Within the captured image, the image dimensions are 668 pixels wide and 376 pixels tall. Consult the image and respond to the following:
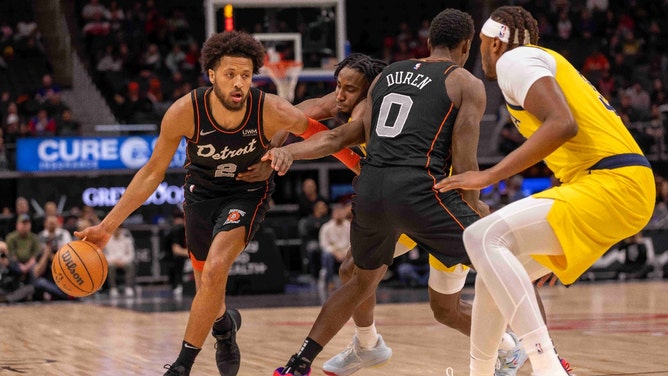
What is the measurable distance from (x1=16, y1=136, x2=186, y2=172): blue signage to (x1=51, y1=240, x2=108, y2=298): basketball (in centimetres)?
1170

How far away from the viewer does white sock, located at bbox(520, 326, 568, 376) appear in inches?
162

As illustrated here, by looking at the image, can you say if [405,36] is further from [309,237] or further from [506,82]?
[506,82]

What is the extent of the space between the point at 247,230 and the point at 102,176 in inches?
494

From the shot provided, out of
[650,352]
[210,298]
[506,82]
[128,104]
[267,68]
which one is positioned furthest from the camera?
[128,104]

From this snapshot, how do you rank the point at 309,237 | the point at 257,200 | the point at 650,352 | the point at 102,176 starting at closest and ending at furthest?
the point at 257,200, the point at 650,352, the point at 309,237, the point at 102,176

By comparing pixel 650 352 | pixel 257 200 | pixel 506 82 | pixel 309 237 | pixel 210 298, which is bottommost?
pixel 309 237

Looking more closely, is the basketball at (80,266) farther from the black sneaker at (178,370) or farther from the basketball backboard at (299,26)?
the basketball backboard at (299,26)

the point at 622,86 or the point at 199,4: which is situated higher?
the point at 199,4

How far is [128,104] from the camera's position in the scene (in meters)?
19.3

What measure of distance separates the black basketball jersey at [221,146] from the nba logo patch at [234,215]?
0.63 feet

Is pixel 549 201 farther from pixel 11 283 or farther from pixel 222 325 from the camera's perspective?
pixel 11 283

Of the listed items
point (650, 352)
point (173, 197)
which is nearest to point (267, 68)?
point (173, 197)

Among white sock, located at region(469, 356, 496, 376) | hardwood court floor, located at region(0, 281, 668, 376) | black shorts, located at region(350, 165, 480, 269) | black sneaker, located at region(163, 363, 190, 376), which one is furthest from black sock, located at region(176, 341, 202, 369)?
white sock, located at region(469, 356, 496, 376)

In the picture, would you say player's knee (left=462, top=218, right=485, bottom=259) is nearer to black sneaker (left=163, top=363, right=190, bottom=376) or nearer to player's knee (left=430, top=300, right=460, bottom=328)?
player's knee (left=430, top=300, right=460, bottom=328)
